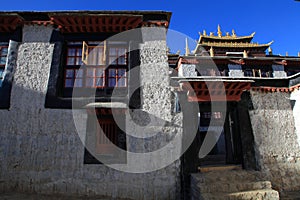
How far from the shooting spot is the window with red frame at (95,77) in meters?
6.32

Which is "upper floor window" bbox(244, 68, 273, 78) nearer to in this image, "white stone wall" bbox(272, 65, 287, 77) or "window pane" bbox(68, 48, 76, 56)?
"white stone wall" bbox(272, 65, 287, 77)

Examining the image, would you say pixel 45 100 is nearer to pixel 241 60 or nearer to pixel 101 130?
pixel 101 130

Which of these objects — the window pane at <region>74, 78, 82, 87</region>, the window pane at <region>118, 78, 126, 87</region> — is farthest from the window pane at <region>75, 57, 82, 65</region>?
the window pane at <region>118, 78, 126, 87</region>

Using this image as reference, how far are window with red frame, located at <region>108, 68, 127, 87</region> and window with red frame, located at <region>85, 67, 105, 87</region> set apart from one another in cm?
24

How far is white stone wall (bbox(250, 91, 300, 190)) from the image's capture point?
645 centimetres

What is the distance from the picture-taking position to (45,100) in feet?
19.5

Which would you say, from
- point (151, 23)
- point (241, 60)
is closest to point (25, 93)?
point (151, 23)

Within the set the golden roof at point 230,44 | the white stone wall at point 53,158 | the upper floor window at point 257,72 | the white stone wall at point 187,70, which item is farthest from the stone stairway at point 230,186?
the golden roof at point 230,44

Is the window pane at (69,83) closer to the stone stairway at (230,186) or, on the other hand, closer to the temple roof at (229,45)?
the stone stairway at (230,186)

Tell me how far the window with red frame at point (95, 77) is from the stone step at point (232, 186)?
14.4 ft

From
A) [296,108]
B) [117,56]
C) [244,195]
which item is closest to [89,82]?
[117,56]

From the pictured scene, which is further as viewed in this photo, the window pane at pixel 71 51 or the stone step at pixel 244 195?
the window pane at pixel 71 51

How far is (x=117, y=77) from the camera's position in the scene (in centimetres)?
648

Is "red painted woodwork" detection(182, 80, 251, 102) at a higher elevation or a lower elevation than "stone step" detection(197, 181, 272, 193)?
higher
